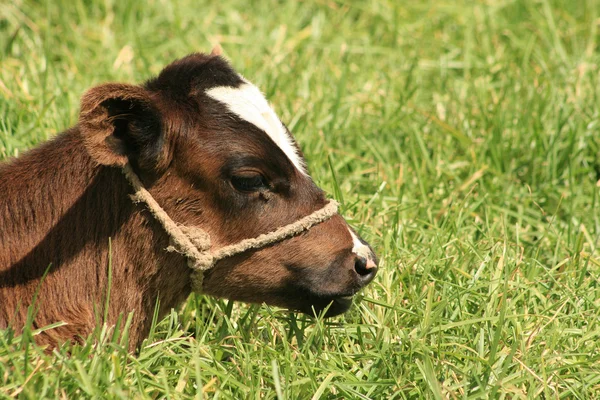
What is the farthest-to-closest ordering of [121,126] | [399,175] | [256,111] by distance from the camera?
[399,175] → [256,111] → [121,126]

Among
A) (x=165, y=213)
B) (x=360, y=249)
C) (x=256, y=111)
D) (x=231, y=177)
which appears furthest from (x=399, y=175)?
(x=165, y=213)

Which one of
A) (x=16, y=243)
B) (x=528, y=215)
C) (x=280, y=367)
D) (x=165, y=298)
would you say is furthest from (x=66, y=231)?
(x=528, y=215)

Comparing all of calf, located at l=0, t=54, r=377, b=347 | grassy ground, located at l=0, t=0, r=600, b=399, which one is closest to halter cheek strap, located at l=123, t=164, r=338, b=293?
calf, located at l=0, t=54, r=377, b=347

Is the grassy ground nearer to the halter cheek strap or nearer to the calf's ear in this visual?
the halter cheek strap

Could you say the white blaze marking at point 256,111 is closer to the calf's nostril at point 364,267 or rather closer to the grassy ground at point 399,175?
the calf's nostril at point 364,267

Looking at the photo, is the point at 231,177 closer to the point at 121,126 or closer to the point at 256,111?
the point at 256,111

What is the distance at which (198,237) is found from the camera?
4.04m

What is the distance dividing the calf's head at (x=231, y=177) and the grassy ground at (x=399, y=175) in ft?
0.86

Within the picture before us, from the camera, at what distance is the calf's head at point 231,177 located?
396 cm

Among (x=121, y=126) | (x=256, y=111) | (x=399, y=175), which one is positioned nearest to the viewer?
(x=121, y=126)

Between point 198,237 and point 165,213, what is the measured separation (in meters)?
0.18

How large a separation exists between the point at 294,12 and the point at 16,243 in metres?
4.87

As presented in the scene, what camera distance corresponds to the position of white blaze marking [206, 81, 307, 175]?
4099 millimetres

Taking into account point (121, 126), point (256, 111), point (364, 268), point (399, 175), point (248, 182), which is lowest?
point (399, 175)
